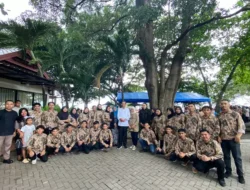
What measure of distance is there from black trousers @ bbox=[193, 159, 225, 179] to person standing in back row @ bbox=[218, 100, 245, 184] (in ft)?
1.27

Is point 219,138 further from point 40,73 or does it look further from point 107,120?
point 40,73

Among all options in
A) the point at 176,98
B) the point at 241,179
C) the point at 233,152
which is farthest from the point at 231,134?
the point at 176,98

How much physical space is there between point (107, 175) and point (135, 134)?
9.50ft

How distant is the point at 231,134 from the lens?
13.9 ft

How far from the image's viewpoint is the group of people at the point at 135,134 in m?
4.30

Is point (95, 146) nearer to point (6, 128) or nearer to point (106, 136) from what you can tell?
point (106, 136)

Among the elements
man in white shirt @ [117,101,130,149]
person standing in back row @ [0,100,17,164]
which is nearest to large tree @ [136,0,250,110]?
man in white shirt @ [117,101,130,149]

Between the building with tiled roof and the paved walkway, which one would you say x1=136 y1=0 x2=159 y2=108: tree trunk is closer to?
the paved walkway

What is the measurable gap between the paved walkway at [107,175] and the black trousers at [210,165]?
156 mm

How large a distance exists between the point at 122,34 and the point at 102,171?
264 inches

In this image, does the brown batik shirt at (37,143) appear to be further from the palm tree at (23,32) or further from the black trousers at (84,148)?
the palm tree at (23,32)

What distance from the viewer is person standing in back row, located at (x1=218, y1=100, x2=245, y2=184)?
4.12 m

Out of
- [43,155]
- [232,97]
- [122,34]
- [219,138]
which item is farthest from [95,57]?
[232,97]

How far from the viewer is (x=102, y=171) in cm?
458
